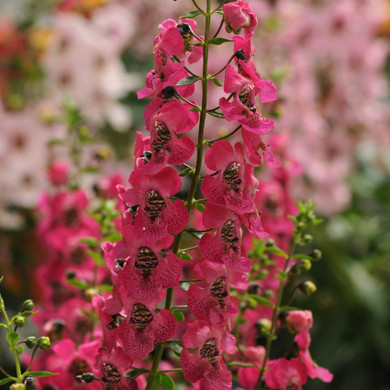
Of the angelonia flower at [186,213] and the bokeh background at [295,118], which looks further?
the bokeh background at [295,118]

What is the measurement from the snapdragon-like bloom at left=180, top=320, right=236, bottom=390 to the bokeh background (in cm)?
60

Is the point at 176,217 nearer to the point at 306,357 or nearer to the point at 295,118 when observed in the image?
the point at 306,357

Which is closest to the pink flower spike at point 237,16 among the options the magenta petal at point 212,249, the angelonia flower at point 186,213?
the angelonia flower at point 186,213

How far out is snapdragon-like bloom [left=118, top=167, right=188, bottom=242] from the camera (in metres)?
0.33

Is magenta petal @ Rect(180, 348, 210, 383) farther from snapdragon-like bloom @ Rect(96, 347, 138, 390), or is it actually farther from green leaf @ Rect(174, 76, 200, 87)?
green leaf @ Rect(174, 76, 200, 87)

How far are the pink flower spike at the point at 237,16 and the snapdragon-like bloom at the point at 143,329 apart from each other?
151 millimetres

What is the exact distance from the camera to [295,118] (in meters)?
1.18

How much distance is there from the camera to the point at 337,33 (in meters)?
1.28

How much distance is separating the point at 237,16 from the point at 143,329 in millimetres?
171

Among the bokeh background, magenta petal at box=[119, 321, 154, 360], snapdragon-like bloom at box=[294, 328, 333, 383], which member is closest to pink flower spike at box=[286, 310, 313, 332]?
snapdragon-like bloom at box=[294, 328, 333, 383]

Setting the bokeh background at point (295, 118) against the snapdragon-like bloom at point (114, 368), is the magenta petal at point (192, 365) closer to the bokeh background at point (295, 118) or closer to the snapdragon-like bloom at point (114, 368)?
the snapdragon-like bloom at point (114, 368)

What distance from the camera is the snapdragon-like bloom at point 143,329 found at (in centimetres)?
34

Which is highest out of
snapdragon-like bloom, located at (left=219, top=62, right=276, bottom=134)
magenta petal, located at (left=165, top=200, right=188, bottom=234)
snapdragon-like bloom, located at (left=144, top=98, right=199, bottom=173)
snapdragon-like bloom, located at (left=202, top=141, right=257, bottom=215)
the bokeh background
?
snapdragon-like bloom, located at (left=219, top=62, right=276, bottom=134)

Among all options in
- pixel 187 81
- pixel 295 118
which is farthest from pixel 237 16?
pixel 295 118
